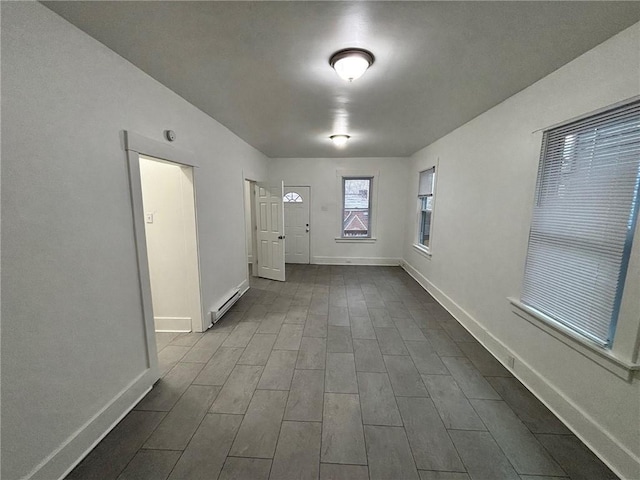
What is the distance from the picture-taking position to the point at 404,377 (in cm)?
222

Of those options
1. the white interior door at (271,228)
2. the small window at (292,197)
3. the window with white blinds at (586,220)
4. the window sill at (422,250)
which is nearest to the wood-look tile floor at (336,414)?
the window with white blinds at (586,220)

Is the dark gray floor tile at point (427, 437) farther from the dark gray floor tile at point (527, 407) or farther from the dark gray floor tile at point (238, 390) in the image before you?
the dark gray floor tile at point (238, 390)

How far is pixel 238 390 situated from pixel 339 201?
4628mm

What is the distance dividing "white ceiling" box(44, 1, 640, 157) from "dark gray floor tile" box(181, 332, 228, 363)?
100.0 inches

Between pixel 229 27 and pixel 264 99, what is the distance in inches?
41.5

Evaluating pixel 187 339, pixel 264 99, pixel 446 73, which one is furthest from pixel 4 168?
pixel 446 73

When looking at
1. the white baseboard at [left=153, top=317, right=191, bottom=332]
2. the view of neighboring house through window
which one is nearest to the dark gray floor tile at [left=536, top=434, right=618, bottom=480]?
the white baseboard at [left=153, top=317, right=191, bottom=332]

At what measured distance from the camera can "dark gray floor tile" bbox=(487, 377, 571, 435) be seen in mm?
1724

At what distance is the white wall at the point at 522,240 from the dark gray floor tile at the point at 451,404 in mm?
609

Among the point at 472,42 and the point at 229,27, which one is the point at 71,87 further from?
the point at 472,42

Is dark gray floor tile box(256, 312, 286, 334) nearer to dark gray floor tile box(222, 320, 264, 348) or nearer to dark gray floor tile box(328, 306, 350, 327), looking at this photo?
dark gray floor tile box(222, 320, 264, 348)

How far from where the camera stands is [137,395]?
76.4 inches

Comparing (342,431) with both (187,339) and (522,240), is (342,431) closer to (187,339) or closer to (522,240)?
(187,339)

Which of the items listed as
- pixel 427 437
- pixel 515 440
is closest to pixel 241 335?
pixel 427 437
